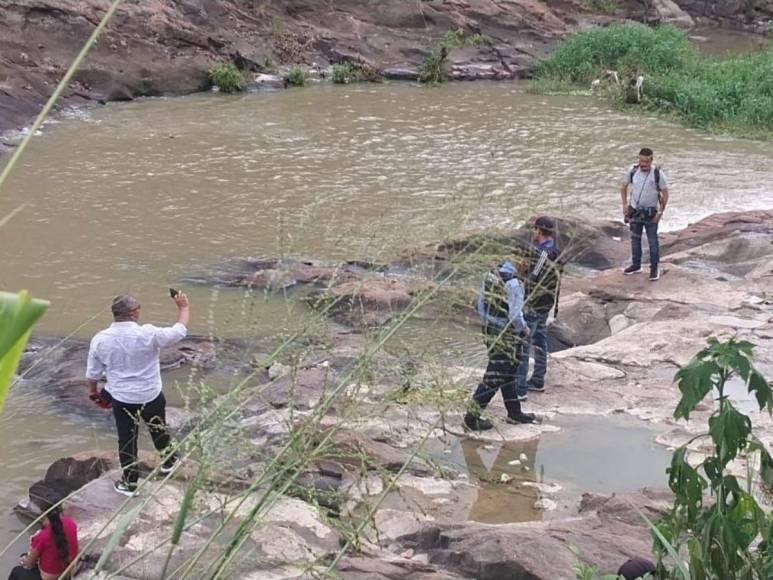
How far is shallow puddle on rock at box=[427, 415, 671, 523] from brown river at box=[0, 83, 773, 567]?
2200mm

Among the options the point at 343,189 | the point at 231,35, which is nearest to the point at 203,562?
the point at 343,189

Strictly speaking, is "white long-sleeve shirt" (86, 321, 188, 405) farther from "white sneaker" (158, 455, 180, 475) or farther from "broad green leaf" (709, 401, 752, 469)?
"broad green leaf" (709, 401, 752, 469)

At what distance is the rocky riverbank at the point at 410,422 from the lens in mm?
2654

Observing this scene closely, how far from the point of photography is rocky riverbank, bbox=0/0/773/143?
25.1 m

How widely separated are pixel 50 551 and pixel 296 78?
79.4 feet

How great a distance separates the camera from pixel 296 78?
28.5 metres

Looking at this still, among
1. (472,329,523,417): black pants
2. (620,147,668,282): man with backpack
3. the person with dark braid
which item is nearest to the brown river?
the person with dark braid

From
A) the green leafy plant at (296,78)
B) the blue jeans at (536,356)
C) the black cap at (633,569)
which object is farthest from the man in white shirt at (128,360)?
the green leafy plant at (296,78)

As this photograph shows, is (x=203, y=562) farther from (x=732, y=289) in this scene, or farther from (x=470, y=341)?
(x=732, y=289)

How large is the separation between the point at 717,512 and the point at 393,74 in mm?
28561

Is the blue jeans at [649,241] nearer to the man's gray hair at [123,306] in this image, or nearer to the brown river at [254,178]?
the brown river at [254,178]

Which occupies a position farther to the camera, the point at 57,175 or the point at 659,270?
the point at 57,175

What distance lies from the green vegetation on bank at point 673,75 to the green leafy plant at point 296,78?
6.35 m

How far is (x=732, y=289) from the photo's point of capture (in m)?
12.1
